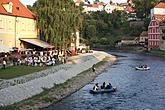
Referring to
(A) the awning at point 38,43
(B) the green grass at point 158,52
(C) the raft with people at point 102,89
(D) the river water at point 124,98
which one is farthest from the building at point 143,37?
(C) the raft with people at point 102,89

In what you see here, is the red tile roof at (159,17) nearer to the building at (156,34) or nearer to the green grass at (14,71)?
the building at (156,34)

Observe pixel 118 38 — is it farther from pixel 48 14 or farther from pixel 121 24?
pixel 48 14

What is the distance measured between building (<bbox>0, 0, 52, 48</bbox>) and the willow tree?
4.39 ft

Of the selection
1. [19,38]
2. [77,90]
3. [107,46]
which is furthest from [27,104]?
[107,46]

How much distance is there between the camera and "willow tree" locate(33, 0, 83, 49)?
62.1 m

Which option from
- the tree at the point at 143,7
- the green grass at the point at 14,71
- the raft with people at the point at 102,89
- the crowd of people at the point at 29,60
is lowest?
the raft with people at the point at 102,89

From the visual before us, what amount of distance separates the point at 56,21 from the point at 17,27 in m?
7.56

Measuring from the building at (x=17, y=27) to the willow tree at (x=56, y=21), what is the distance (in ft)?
4.39

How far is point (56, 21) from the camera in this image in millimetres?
62125

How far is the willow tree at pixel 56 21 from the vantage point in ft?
204

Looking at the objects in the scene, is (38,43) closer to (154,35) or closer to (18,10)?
(18,10)

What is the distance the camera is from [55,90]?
35906 mm

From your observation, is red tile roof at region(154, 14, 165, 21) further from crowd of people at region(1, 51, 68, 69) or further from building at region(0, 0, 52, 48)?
crowd of people at region(1, 51, 68, 69)

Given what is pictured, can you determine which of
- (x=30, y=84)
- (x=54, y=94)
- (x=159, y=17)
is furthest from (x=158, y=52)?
(x=30, y=84)
